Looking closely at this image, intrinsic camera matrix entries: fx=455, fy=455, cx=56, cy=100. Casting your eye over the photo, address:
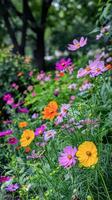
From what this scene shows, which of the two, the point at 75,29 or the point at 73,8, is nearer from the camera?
the point at 73,8

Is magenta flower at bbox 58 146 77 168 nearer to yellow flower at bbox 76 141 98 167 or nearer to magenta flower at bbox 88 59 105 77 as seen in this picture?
yellow flower at bbox 76 141 98 167

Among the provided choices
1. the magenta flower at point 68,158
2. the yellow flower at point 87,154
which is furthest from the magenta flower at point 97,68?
the yellow flower at point 87,154

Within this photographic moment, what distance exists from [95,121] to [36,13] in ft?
61.5

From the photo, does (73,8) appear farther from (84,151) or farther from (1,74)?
(84,151)

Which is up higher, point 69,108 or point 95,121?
point 69,108

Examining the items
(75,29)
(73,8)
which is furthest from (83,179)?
(75,29)

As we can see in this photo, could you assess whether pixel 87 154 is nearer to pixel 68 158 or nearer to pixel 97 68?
pixel 68 158

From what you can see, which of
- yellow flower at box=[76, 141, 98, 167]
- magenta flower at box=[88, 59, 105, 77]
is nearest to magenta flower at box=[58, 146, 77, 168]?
yellow flower at box=[76, 141, 98, 167]

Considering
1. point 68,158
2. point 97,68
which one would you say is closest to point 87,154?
point 68,158

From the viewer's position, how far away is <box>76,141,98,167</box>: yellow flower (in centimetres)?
225

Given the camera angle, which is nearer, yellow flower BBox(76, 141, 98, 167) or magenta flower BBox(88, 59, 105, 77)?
yellow flower BBox(76, 141, 98, 167)

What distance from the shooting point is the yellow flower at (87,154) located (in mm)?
2250

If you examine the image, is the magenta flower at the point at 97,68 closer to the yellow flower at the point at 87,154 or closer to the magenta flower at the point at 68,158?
the magenta flower at the point at 68,158

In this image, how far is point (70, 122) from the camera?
309cm
